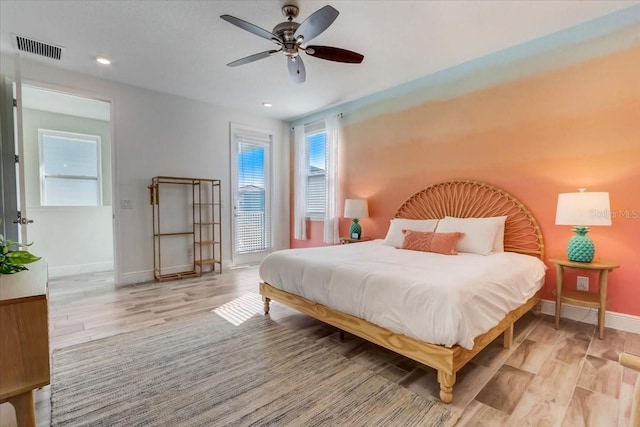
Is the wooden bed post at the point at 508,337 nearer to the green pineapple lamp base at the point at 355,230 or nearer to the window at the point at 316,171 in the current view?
the green pineapple lamp base at the point at 355,230

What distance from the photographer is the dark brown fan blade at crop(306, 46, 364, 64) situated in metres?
2.42

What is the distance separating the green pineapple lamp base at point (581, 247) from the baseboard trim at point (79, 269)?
6284 millimetres

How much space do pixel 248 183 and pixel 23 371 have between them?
443cm

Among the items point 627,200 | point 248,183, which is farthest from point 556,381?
point 248,183

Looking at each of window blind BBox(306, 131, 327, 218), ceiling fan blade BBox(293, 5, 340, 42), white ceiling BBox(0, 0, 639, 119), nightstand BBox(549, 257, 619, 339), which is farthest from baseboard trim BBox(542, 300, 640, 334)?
window blind BBox(306, 131, 327, 218)

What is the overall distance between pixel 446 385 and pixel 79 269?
5.57 m

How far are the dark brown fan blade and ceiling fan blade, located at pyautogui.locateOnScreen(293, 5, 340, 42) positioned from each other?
19cm

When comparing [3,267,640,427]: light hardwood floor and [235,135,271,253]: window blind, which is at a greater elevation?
[235,135,271,253]: window blind

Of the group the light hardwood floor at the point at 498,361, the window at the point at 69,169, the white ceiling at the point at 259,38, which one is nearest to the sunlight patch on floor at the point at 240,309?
the light hardwood floor at the point at 498,361

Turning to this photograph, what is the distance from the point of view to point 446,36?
2.79m

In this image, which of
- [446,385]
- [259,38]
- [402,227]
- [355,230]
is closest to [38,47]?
[259,38]

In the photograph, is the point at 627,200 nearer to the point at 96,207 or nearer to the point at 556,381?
the point at 556,381

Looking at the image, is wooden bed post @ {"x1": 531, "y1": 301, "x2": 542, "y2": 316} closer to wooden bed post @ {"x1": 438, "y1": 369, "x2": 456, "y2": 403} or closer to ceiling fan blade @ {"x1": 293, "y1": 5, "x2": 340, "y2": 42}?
wooden bed post @ {"x1": 438, "y1": 369, "x2": 456, "y2": 403}

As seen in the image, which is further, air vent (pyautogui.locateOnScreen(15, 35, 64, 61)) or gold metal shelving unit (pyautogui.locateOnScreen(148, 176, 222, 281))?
gold metal shelving unit (pyautogui.locateOnScreen(148, 176, 222, 281))
